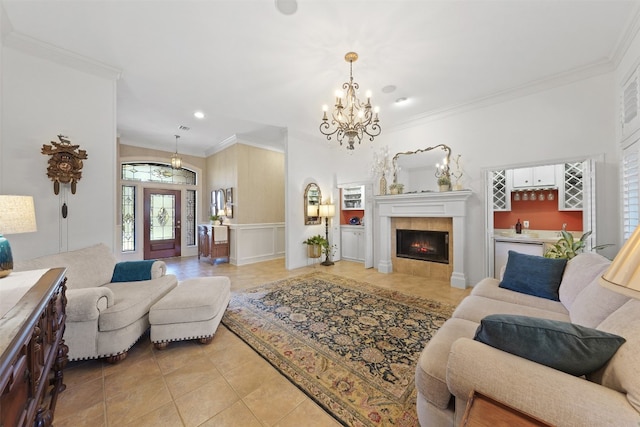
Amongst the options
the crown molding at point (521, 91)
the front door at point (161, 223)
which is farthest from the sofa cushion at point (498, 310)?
the front door at point (161, 223)

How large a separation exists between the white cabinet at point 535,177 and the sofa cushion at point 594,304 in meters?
3.03

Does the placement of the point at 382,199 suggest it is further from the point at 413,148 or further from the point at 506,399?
the point at 506,399

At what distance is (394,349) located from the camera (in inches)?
85.0

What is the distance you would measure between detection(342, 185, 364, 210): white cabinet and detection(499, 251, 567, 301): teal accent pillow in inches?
148

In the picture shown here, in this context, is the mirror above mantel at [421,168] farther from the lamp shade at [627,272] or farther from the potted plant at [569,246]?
the lamp shade at [627,272]

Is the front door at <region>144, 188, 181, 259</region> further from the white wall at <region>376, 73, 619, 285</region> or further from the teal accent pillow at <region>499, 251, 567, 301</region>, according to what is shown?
the teal accent pillow at <region>499, 251, 567, 301</region>

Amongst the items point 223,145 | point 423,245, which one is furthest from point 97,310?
point 223,145

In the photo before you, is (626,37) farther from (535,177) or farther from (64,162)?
(64,162)

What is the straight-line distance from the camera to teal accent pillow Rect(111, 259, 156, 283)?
270 centimetres

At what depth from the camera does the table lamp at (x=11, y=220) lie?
156cm

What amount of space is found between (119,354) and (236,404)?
1.18 meters

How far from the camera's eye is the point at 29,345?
1.01m

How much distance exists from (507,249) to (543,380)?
3660 mm

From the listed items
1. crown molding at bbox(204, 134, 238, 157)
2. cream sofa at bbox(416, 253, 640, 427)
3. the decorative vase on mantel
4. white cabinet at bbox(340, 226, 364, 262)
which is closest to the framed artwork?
crown molding at bbox(204, 134, 238, 157)
